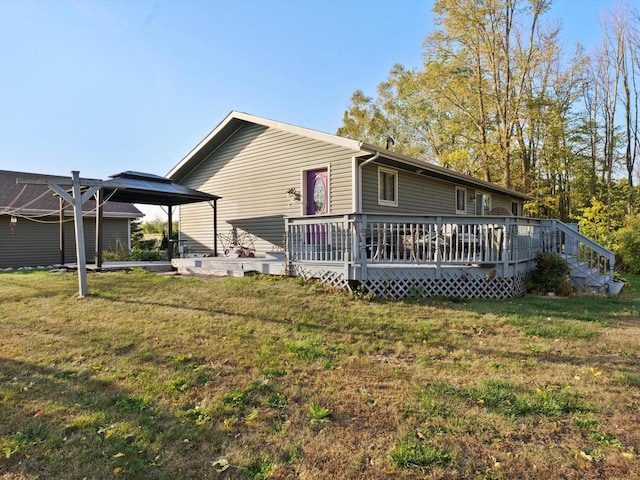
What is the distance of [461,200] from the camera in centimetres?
1445

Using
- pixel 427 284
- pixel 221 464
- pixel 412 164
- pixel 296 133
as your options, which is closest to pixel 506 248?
pixel 427 284

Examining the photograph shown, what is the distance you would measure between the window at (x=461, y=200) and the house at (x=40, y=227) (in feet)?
42.2

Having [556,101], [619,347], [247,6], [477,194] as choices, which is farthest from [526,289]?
[556,101]

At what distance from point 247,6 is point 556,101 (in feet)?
55.9

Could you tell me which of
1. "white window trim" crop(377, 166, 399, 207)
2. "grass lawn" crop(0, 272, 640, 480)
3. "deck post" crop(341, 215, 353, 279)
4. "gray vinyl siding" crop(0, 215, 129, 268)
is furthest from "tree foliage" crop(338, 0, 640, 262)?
"gray vinyl siding" crop(0, 215, 129, 268)

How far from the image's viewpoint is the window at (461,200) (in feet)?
46.5

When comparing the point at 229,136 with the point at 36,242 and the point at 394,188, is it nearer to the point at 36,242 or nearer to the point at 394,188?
the point at 394,188

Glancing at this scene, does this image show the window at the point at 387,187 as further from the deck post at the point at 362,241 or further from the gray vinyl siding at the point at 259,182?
the deck post at the point at 362,241

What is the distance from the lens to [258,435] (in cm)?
239

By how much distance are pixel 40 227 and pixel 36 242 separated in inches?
22.9

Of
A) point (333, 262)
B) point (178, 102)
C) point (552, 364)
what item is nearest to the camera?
point (552, 364)

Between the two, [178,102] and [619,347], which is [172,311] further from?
[178,102]

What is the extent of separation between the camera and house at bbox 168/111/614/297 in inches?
264

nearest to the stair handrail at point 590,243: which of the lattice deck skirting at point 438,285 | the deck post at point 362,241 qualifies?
the lattice deck skirting at point 438,285
